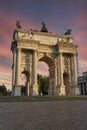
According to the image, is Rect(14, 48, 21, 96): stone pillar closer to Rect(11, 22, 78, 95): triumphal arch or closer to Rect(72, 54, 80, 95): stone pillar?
Rect(11, 22, 78, 95): triumphal arch

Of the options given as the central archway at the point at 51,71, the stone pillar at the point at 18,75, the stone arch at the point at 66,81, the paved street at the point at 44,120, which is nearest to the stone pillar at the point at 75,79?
the stone arch at the point at 66,81

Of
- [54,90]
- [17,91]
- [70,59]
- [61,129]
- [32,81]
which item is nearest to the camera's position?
[61,129]

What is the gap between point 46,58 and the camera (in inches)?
1940

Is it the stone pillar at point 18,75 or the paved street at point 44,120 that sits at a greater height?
the stone pillar at point 18,75

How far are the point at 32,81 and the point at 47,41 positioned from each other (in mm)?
10829

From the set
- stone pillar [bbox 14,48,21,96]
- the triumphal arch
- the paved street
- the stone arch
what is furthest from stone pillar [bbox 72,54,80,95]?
the paved street

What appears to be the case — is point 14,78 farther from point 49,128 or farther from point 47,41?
point 49,128

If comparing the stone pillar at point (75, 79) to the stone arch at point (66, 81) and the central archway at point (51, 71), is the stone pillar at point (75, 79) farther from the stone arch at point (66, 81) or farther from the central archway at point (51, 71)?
the central archway at point (51, 71)

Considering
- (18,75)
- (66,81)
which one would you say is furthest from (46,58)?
(18,75)

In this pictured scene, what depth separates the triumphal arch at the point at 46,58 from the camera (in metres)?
43.7

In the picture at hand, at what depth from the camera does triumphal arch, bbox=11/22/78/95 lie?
43719 mm

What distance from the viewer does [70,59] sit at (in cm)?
4988

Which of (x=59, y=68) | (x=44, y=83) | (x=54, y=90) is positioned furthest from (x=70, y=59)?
(x=44, y=83)

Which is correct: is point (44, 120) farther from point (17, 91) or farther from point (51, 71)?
point (51, 71)
